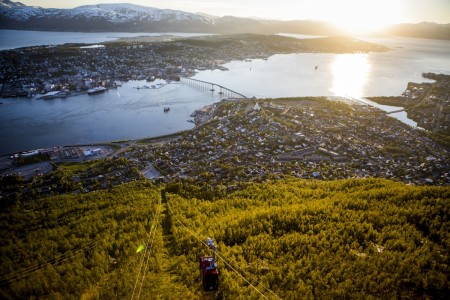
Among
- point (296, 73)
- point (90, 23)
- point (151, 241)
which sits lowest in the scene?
point (151, 241)

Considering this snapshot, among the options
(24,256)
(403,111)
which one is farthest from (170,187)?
(403,111)

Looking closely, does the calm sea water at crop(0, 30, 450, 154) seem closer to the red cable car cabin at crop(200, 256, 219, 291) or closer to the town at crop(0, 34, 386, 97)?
the town at crop(0, 34, 386, 97)

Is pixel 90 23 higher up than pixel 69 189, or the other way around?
pixel 90 23

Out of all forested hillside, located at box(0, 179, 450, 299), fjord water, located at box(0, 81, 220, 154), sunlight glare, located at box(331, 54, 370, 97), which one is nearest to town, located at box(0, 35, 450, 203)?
fjord water, located at box(0, 81, 220, 154)

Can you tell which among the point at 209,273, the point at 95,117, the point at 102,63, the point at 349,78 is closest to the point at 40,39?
the point at 102,63

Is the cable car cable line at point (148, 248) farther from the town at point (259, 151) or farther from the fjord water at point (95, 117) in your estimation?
the fjord water at point (95, 117)

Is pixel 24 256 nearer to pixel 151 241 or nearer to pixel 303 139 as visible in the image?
pixel 151 241
